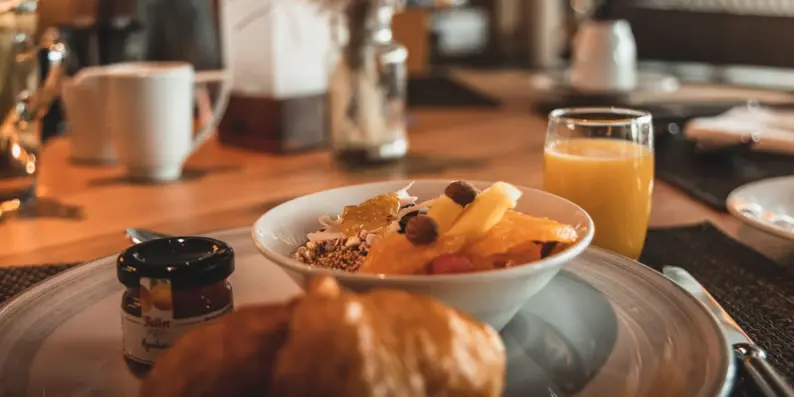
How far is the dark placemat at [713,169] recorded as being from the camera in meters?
1.29

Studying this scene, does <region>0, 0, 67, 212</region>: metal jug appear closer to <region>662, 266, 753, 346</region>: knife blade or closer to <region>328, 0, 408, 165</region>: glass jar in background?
<region>328, 0, 408, 165</region>: glass jar in background

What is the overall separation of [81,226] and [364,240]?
0.62 metres

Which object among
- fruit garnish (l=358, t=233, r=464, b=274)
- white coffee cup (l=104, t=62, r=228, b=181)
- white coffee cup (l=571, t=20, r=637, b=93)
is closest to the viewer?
fruit garnish (l=358, t=233, r=464, b=274)

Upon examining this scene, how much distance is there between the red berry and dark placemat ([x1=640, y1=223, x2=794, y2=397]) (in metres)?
0.24

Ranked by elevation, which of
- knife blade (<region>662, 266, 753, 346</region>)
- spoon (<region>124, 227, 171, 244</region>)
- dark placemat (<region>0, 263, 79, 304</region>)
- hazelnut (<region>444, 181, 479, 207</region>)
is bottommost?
dark placemat (<region>0, 263, 79, 304</region>)

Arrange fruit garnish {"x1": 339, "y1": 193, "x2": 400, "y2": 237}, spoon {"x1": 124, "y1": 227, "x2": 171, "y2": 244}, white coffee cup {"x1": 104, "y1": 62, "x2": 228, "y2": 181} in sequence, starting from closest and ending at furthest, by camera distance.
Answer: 1. fruit garnish {"x1": 339, "y1": 193, "x2": 400, "y2": 237}
2. spoon {"x1": 124, "y1": 227, "x2": 171, "y2": 244}
3. white coffee cup {"x1": 104, "y1": 62, "x2": 228, "y2": 181}

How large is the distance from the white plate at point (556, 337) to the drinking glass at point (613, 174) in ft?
0.47

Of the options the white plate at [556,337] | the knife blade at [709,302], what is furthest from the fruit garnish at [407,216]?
the knife blade at [709,302]

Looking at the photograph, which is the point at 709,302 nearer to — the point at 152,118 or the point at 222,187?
the point at 222,187

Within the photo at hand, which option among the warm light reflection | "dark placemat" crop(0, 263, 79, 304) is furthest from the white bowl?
the warm light reflection

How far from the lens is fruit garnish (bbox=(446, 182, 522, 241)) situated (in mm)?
679

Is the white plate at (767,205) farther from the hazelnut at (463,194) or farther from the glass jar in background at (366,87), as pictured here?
the glass jar in background at (366,87)

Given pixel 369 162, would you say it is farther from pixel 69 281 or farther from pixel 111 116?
pixel 69 281

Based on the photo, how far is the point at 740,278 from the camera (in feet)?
2.87
